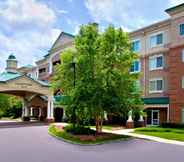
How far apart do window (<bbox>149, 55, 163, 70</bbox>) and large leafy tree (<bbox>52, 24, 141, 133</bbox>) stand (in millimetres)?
12110

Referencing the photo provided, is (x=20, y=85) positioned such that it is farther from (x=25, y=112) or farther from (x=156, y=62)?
(x=156, y=62)

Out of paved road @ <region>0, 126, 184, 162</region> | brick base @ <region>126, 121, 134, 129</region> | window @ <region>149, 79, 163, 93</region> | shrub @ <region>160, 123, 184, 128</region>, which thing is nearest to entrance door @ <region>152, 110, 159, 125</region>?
window @ <region>149, 79, 163, 93</region>

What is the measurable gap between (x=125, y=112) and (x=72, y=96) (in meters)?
4.37

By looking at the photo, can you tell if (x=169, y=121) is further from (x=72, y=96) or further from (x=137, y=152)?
(x=137, y=152)

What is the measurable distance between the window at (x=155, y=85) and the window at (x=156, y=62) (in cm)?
162

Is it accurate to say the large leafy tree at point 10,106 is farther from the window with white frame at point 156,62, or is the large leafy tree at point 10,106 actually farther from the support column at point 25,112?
the window with white frame at point 156,62

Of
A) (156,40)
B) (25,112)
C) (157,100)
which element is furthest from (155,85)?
(25,112)

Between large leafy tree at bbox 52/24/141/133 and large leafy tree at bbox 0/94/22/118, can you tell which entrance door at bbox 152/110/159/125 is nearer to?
large leafy tree at bbox 52/24/141/133

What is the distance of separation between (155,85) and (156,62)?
2.86m

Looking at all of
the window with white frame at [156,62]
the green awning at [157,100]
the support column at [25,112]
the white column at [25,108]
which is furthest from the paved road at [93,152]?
the white column at [25,108]

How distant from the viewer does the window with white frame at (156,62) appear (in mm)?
35000

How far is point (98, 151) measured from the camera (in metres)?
16.5

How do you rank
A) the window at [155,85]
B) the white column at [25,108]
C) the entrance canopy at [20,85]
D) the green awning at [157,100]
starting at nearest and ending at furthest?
the green awning at [157,100], the entrance canopy at [20,85], the window at [155,85], the white column at [25,108]

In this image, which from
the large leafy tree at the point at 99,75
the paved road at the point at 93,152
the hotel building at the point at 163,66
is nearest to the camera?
the paved road at the point at 93,152
